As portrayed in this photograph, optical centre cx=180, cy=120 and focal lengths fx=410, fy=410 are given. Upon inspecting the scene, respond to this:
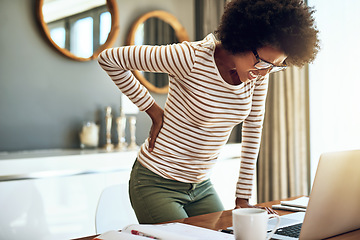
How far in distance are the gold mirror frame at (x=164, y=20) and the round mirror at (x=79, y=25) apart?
165mm

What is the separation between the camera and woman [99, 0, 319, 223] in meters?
1.22

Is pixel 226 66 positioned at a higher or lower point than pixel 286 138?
higher

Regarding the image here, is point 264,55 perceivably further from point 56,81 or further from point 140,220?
point 56,81

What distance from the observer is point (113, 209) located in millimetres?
1566

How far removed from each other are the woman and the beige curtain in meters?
1.87

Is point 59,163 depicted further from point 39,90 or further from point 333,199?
point 333,199

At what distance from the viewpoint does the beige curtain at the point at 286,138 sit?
10.5 feet

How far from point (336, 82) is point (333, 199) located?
223cm

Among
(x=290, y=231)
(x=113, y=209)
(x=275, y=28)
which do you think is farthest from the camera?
(x=113, y=209)

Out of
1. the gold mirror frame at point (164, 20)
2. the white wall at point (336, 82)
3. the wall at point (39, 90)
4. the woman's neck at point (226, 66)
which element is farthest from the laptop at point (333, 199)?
the gold mirror frame at point (164, 20)

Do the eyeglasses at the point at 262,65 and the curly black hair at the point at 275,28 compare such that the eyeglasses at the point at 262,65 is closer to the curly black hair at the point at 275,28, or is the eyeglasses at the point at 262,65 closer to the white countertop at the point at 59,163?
the curly black hair at the point at 275,28

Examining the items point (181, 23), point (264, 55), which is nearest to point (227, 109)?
point (264, 55)

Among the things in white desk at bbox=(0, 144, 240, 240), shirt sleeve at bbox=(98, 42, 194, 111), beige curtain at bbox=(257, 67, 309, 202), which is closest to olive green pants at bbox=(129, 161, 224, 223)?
→ shirt sleeve at bbox=(98, 42, 194, 111)

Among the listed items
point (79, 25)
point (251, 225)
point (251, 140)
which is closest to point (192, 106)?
point (251, 140)
